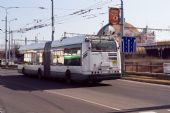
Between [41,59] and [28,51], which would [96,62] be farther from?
[28,51]

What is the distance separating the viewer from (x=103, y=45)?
2442 centimetres

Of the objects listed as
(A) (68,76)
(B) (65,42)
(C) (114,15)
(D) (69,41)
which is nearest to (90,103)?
(A) (68,76)

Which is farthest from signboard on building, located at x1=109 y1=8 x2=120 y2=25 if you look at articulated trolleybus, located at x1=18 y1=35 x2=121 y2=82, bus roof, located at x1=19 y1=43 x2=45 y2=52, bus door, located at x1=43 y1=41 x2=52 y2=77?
articulated trolleybus, located at x1=18 y1=35 x2=121 y2=82

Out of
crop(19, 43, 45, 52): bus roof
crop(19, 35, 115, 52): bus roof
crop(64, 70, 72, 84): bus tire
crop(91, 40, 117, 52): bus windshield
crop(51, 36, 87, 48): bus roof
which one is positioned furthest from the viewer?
crop(19, 43, 45, 52): bus roof

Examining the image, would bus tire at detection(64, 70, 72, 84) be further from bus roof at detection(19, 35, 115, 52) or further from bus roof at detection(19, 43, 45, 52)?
bus roof at detection(19, 43, 45, 52)

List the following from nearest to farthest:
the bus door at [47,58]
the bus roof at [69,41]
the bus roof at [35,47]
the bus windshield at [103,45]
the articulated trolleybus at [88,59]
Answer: the articulated trolleybus at [88,59] < the bus windshield at [103,45] < the bus roof at [69,41] < the bus door at [47,58] < the bus roof at [35,47]

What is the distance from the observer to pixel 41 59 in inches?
1251

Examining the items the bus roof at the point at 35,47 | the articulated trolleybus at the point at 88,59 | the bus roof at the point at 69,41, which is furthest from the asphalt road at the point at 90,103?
the bus roof at the point at 35,47

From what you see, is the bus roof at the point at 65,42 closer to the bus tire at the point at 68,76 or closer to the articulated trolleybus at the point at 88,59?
the articulated trolleybus at the point at 88,59

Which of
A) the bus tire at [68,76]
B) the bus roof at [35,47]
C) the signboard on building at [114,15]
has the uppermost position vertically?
the signboard on building at [114,15]

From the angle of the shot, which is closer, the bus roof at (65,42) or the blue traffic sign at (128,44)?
the bus roof at (65,42)

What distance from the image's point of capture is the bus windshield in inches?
950

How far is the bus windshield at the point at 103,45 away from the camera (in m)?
24.1

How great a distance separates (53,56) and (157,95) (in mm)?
12135
